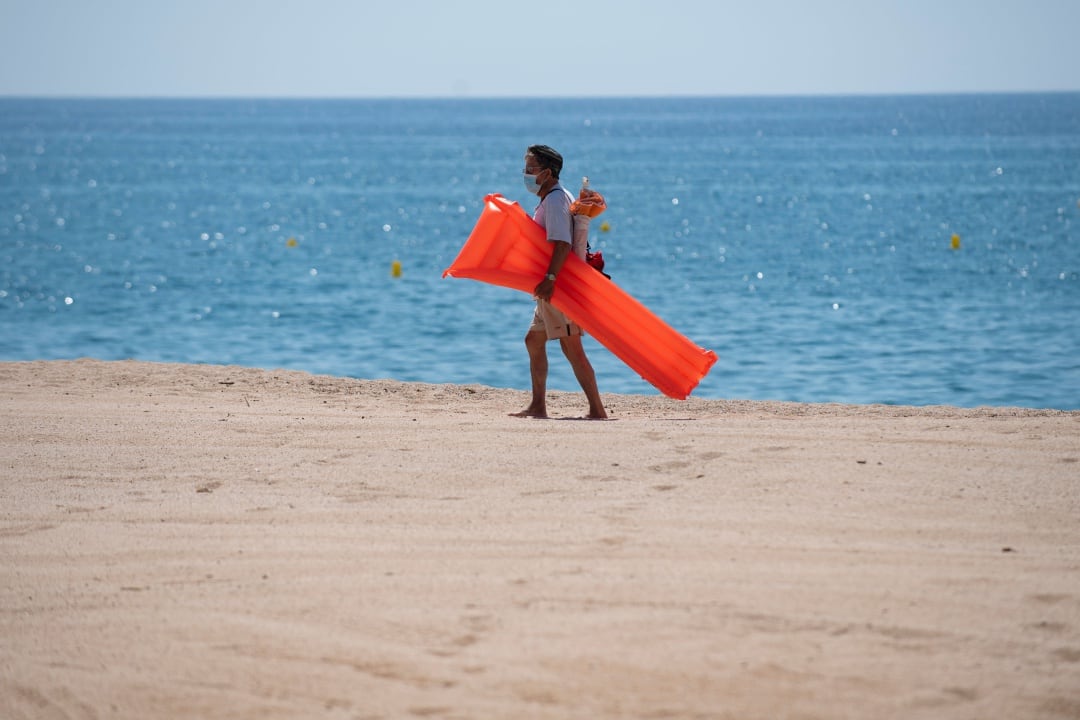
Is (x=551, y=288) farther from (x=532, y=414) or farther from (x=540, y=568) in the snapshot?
(x=540, y=568)

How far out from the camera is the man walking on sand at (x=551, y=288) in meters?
8.19

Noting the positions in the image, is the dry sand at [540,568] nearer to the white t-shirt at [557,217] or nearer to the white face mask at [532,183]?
the white t-shirt at [557,217]

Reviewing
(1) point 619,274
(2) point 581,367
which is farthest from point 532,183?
(1) point 619,274

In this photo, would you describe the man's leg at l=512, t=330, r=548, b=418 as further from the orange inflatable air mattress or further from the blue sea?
the blue sea

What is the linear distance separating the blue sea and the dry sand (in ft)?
23.0

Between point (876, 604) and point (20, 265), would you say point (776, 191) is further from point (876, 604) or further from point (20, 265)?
point (876, 604)

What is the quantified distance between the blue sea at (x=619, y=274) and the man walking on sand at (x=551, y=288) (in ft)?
17.7

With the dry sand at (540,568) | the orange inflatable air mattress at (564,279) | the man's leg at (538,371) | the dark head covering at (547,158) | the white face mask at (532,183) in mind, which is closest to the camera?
the dry sand at (540,568)

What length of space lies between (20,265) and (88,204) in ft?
67.3

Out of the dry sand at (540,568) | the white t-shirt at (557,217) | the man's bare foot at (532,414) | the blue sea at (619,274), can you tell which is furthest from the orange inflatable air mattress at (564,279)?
the blue sea at (619,274)

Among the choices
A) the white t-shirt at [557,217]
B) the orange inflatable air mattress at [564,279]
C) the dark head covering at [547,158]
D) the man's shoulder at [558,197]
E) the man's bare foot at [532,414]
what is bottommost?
the man's bare foot at [532,414]

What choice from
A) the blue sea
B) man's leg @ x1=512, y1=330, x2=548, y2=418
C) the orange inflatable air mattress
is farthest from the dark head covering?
the blue sea

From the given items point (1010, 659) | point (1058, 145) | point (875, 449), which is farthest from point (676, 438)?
point (1058, 145)

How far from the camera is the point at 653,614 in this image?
4.79 m
